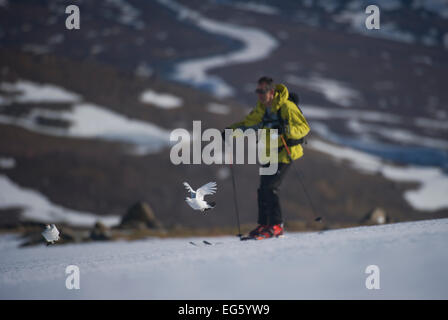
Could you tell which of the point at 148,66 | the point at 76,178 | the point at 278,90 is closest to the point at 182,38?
the point at 148,66

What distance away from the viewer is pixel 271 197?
7.82 m

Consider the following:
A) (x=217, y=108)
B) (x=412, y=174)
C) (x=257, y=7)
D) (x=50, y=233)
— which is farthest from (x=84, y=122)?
(x=257, y=7)

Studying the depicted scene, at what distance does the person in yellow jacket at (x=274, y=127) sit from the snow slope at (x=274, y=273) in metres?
1.20

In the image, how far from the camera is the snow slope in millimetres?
4863

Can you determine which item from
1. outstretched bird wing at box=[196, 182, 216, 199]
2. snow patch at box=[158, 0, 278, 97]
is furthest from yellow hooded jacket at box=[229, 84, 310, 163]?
snow patch at box=[158, 0, 278, 97]

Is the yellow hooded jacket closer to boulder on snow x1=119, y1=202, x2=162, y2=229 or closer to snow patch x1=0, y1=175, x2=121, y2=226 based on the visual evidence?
boulder on snow x1=119, y1=202, x2=162, y2=229

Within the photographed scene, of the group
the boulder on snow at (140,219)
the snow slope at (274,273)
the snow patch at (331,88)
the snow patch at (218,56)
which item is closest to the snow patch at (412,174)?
the boulder on snow at (140,219)

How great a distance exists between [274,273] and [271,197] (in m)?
2.63

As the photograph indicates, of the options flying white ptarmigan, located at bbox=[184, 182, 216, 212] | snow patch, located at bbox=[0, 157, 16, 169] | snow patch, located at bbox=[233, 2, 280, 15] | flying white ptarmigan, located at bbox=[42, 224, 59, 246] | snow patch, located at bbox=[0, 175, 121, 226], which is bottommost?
flying white ptarmigan, located at bbox=[42, 224, 59, 246]

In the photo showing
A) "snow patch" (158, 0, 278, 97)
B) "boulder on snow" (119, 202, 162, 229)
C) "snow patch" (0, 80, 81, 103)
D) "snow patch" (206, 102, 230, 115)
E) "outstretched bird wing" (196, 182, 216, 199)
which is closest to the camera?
"outstretched bird wing" (196, 182, 216, 199)

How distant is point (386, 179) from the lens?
28.6 m

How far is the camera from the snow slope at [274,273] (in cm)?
486

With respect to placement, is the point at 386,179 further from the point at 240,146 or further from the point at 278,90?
the point at 278,90

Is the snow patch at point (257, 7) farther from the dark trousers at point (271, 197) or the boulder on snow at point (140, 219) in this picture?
the dark trousers at point (271, 197)
